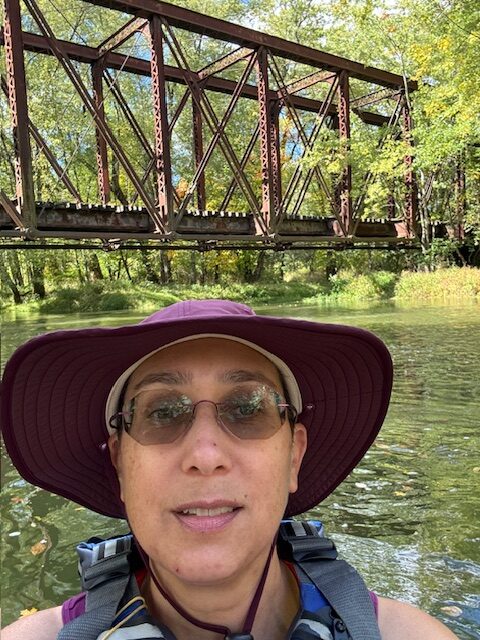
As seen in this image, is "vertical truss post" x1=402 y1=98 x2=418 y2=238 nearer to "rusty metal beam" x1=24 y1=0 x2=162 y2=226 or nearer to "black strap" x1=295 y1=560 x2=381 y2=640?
"rusty metal beam" x1=24 y1=0 x2=162 y2=226

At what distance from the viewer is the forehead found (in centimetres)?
136

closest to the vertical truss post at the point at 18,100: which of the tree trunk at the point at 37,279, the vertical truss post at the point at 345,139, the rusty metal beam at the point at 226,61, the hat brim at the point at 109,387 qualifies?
the rusty metal beam at the point at 226,61

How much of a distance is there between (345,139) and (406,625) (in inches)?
705

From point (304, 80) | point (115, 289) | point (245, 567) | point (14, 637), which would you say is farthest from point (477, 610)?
point (115, 289)

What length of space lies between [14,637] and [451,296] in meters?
20.8

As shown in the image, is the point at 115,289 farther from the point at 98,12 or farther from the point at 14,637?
the point at 14,637

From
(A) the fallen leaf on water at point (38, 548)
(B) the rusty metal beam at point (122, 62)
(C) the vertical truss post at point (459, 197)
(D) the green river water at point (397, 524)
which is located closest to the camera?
(D) the green river water at point (397, 524)

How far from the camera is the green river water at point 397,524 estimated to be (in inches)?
112

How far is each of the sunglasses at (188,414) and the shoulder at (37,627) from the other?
0.45 m

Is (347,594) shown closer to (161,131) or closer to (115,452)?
(115,452)

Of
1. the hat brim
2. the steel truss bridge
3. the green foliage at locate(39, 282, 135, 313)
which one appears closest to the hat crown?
the hat brim

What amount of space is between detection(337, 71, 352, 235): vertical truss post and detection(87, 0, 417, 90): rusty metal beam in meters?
0.43

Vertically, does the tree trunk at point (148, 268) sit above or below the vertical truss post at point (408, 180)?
below

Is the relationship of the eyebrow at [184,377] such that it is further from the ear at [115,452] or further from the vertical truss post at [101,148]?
the vertical truss post at [101,148]
